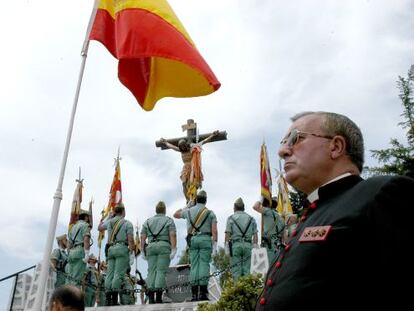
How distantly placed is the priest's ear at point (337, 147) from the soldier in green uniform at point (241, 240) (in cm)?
731

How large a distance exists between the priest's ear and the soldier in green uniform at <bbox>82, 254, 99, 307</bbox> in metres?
9.12

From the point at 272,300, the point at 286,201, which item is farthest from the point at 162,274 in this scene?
the point at 272,300

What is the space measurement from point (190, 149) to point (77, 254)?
4408 millimetres

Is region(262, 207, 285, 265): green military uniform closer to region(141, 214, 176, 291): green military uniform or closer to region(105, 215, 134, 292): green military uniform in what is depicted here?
region(141, 214, 176, 291): green military uniform

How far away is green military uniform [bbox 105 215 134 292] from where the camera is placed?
993 centimetres

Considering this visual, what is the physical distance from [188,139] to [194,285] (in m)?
5.56

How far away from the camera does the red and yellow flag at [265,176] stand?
35.9ft

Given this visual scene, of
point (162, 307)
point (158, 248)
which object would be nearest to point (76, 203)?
point (158, 248)

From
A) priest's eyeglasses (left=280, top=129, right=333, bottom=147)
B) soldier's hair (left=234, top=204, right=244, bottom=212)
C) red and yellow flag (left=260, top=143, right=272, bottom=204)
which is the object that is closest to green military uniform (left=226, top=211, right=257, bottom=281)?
soldier's hair (left=234, top=204, right=244, bottom=212)

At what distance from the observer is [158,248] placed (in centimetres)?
955

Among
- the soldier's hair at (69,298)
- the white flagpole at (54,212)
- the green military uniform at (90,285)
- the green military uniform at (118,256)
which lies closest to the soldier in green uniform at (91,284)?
the green military uniform at (90,285)

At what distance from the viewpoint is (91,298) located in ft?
37.2

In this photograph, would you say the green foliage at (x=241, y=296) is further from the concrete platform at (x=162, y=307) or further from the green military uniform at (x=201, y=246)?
the green military uniform at (x=201, y=246)

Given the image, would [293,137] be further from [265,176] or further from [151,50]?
[265,176]
